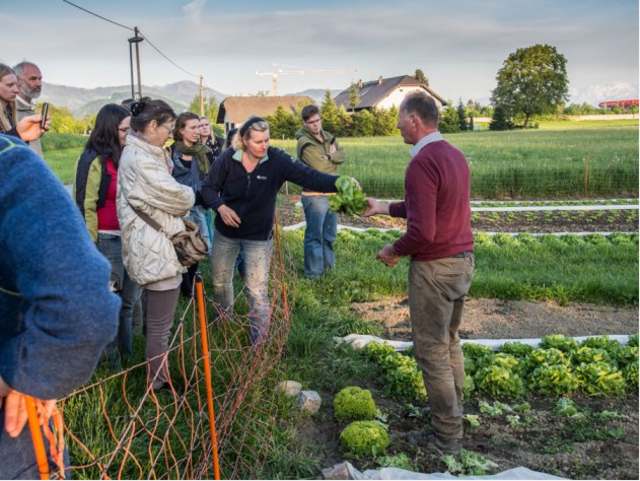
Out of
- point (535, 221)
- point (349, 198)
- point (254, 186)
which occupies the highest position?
point (254, 186)

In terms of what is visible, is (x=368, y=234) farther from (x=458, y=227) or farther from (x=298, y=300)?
(x=458, y=227)

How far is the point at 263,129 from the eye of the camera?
481 centimetres

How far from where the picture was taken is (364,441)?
12.3 feet

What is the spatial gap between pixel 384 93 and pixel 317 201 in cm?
6739

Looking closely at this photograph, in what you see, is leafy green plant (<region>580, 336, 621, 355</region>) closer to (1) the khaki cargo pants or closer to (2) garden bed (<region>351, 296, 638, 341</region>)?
(2) garden bed (<region>351, 296, 638, 341</region>)

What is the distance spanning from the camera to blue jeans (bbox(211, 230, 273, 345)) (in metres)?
4.91

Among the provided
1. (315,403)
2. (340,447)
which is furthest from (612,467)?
(315,403)

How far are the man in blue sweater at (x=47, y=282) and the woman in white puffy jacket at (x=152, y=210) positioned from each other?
2.58 m

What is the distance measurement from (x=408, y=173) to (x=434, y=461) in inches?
73.3

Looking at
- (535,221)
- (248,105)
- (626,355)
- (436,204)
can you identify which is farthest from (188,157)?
(248,105)

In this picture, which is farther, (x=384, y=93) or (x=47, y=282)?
(x=384, y=93)

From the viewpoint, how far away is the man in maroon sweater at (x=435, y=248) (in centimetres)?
368

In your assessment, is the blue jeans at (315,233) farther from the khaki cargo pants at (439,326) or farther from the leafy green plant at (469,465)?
the leafy green plant at (469,465)

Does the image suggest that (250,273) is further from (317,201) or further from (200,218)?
(317,201)
